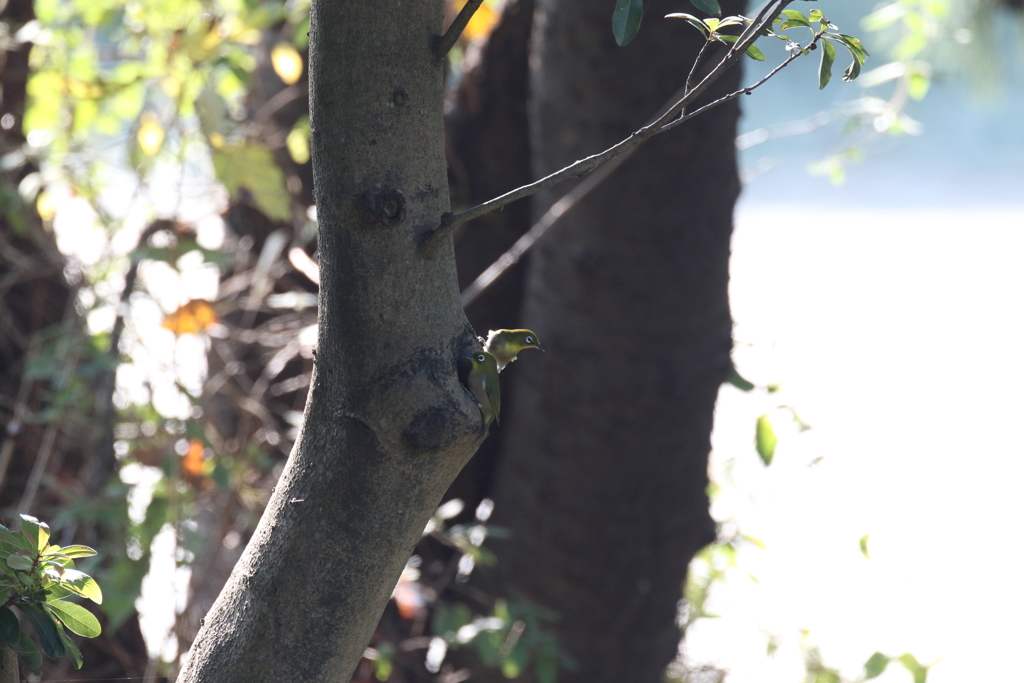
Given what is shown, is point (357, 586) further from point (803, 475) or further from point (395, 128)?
point (803, 475)

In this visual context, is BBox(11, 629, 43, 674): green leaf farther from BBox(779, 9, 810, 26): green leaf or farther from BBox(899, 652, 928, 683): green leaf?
BBox(899, 652, 928, 683): green leaf

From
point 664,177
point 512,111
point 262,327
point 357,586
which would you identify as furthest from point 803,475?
point 357,586

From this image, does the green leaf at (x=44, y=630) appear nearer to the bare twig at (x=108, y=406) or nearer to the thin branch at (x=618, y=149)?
the thin branch at (x=618, y=149)

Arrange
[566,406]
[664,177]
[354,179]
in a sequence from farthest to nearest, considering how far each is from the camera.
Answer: [566,406]
[664,177]
[354,179]

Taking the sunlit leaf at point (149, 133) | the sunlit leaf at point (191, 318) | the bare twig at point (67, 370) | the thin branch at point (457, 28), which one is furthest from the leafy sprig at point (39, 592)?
the sunlit leaf at point (149, 133)

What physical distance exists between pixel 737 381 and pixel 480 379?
0.84 meters

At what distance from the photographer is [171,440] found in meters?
1.28

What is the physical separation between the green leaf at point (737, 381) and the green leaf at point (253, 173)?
0.77m

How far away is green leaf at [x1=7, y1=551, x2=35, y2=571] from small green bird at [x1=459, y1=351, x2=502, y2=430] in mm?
287

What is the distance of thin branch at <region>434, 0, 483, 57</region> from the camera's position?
1.44 ft

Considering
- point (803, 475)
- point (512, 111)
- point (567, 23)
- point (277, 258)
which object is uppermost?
point (567, 23)

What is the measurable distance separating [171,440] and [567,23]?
886mm

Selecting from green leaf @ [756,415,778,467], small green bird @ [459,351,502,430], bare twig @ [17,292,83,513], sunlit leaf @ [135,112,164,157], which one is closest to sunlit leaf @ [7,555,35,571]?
small green bird @ [459,351,502,430]

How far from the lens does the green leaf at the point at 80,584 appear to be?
0.49 meters
